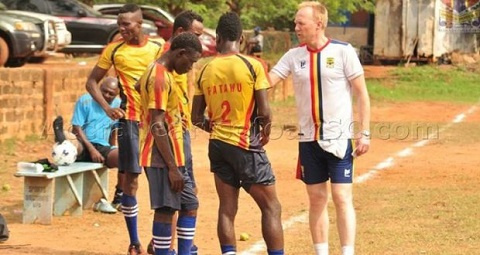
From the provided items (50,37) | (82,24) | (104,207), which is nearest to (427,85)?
(82,24)

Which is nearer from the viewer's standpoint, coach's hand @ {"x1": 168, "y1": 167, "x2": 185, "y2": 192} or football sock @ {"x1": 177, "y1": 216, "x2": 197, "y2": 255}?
coach's hand @ {"x1": 168, "y1": 167, "x2": 185, "y2": 192}

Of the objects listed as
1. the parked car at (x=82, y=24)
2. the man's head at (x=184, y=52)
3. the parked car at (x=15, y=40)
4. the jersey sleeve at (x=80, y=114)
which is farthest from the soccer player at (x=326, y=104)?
the parked car at (x=82, y=24)

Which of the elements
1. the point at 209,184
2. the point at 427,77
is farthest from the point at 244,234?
the point at 427,77

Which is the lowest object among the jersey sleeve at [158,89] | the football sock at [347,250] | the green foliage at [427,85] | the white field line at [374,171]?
the green foliage at [427,85]

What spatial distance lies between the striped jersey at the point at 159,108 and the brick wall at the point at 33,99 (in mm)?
8481

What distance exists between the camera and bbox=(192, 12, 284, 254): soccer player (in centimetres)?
780

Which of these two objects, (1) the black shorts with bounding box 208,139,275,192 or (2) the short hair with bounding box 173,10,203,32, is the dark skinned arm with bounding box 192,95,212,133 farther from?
(2) the short hair with bounding box 173,10,203,32

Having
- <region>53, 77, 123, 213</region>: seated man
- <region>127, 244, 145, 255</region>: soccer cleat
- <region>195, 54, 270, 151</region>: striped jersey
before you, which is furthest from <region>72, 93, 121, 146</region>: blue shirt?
<region>195, 54, 270, 151</region>: striped jersey

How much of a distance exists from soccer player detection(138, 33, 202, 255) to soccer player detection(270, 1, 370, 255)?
30.4 inches

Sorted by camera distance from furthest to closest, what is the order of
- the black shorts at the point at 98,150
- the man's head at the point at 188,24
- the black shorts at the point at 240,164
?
the black shorts at the point at 98,150 → the man's head at the point at 188,24 → the black shorts at the point at 240,164

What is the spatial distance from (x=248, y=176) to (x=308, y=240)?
83.7 inches

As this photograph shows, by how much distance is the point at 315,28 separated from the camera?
26.2 ft

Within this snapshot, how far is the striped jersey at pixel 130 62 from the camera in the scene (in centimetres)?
949

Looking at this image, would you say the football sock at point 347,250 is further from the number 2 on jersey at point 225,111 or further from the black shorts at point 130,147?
the black shorts at point 130,147
